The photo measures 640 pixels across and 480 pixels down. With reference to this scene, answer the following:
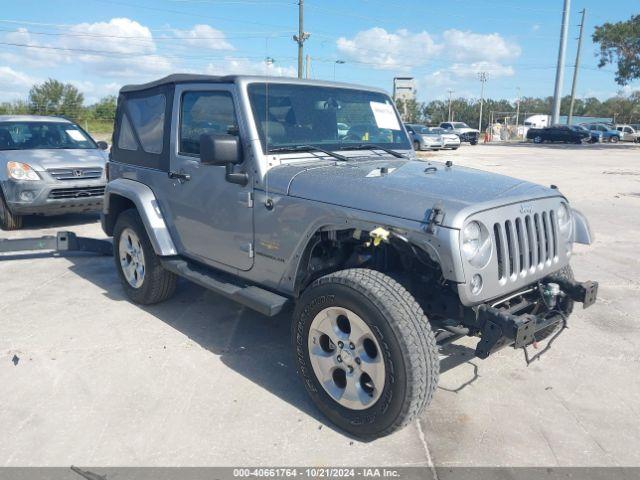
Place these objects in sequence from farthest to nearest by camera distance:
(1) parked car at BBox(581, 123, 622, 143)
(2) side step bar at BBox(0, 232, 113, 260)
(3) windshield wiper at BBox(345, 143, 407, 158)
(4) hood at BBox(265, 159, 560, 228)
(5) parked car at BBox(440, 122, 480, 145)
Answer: (1) parked car at BBox(581, 123, 622, 143)
(5) parked car at BBox(440, 122, 480, 145)
(2) side step bar at BBox(0, 232, 113, 260)
(3) windshield wiper at BBox(345, 143, 407, 158)
(4) hood at BBox(265, 159, 560, 228)

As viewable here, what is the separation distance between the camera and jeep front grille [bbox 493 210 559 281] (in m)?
2.99

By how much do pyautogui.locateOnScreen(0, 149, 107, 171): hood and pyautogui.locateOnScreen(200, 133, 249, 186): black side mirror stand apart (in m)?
5.61

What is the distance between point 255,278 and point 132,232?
165 cm

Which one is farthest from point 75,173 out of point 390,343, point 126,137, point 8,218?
point 390,343

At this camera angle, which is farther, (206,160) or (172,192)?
(172,192)

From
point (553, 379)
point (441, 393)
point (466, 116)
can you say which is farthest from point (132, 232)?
point (466, 116)

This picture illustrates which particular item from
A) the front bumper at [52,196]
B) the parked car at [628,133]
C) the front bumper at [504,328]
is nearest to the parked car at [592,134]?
the parked car at [628,133]

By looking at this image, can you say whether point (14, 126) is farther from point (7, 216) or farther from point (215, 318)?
point (215, 318)

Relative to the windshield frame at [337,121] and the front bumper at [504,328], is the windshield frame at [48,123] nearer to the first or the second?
the windshield frame at [337,121]

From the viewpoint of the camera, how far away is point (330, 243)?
3.59 meters

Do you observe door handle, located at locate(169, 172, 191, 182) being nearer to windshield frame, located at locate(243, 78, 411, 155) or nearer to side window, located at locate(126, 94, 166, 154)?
side window, located at locate(126, 94, 166, 154)

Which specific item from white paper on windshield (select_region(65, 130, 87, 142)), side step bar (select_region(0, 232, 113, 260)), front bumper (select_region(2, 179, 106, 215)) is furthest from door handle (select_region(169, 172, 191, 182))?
white paper on windshield (select_region(65, 130, 87, 142))

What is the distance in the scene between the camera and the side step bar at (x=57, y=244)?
6039 mm

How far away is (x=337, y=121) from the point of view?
4.27 m
